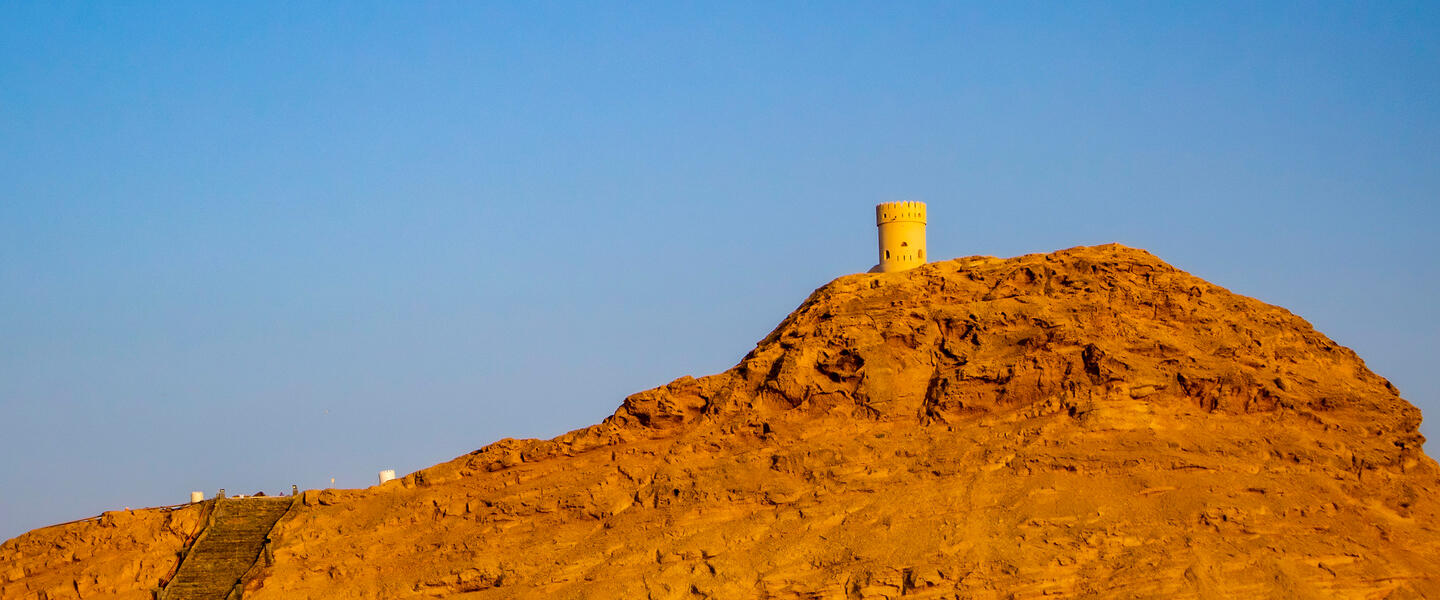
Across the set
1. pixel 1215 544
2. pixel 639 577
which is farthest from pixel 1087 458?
pixel 639 577

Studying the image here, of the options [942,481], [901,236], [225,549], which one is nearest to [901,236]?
[901,236]

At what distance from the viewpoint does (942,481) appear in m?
43.1

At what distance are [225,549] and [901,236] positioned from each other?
22031 millimetres

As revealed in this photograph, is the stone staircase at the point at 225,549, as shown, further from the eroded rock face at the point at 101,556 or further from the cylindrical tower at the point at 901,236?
the cylindrical tower at the point at 901,236

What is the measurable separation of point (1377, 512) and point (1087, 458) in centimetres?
665

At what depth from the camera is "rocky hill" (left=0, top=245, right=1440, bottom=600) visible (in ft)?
134

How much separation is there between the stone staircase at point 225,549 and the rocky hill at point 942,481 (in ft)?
1.93

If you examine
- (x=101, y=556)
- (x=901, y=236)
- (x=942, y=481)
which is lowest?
(x=101, y=556)

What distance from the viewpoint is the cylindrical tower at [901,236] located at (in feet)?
186

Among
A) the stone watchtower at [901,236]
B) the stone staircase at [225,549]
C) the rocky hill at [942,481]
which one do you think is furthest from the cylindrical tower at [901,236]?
the stone staircase at [225,549]

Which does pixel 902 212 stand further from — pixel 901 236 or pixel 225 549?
pixel 225 549

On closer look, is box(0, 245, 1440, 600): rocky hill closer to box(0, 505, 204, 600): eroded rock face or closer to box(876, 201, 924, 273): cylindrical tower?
box(0, 505, 204, 600): eroded rock face

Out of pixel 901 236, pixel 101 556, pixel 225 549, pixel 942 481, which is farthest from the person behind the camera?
pixel 901 236

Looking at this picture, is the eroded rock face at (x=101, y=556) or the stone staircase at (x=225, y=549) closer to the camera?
the stone staircase at (x=225, y=549)
